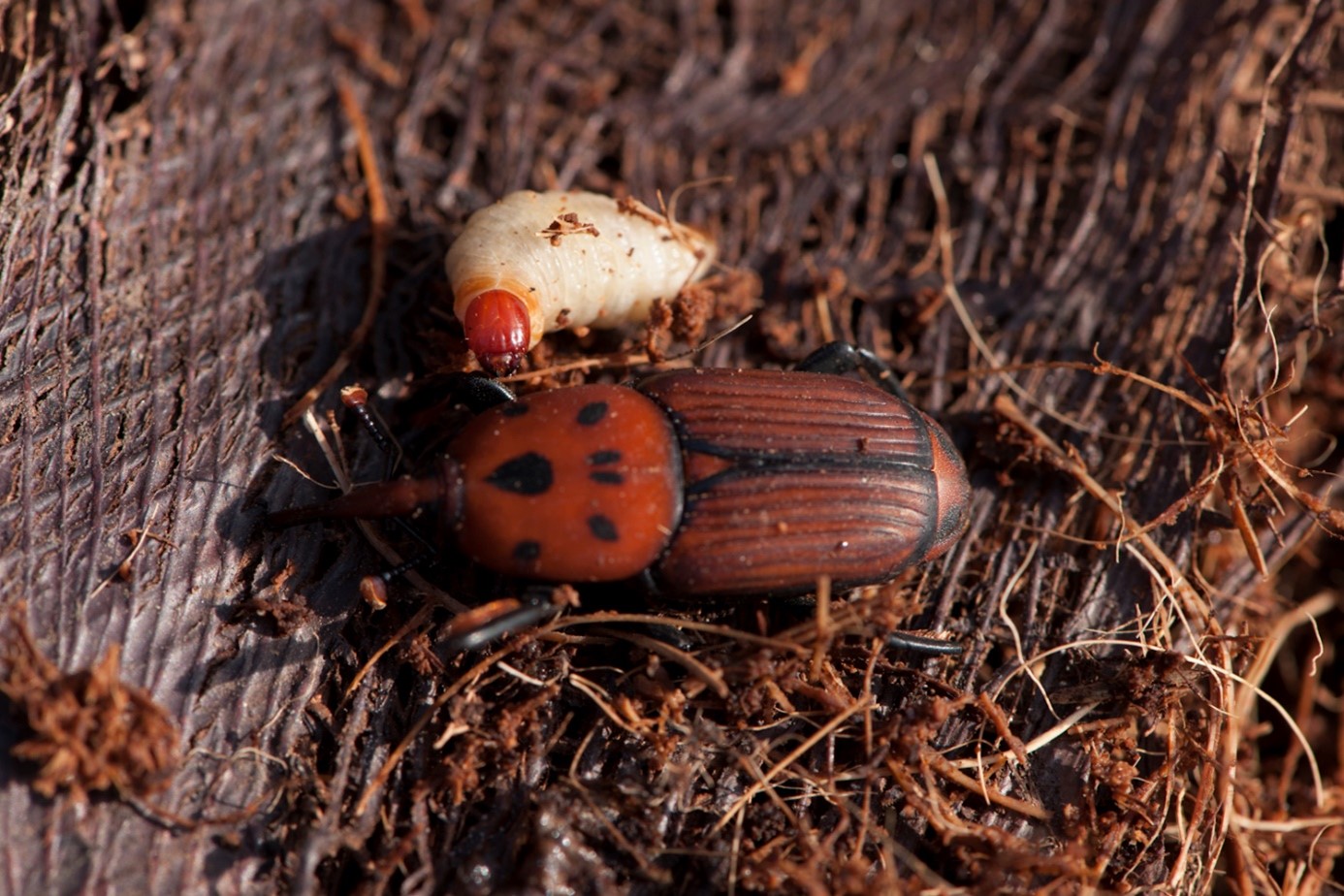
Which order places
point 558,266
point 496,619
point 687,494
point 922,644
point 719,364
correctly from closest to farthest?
point 496,619
point 687,494
point 922,644
point 558,266
point 719,364

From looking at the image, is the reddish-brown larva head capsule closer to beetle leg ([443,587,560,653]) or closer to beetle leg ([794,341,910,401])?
beetle leg ([443,587,560,653])

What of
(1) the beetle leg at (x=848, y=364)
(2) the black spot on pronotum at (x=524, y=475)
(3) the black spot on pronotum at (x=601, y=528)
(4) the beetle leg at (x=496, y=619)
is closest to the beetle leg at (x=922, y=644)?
(1) the beetle leg at (x=848, y=364)

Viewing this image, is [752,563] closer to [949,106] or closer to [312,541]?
[312,541]

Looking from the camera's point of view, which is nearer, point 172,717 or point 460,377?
point 172,717

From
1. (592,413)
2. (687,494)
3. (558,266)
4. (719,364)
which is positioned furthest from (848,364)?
(558,266)

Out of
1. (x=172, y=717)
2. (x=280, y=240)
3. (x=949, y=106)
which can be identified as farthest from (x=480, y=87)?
(x=172, y=717)

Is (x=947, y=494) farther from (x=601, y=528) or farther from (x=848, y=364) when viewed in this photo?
(x=601, y=528)
